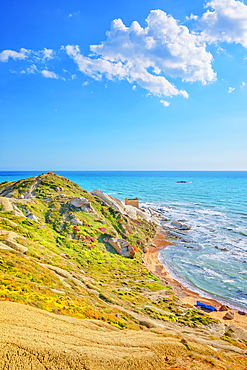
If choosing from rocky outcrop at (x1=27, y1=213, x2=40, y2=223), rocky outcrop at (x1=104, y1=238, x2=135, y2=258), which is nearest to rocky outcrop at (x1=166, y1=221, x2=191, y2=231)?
rocky outcrop at (x1=104, y1=238, x2=135, y2=258)

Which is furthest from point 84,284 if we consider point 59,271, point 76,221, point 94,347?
point 76,221

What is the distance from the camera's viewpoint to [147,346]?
36.7ft

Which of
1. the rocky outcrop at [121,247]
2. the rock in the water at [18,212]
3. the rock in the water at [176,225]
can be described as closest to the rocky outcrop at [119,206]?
the rock in the water at [176,225]

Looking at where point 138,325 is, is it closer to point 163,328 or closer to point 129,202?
point 163,328

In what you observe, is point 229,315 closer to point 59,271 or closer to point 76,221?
point 59,271

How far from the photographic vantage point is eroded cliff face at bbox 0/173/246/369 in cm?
1036

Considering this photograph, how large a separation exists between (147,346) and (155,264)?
19166mm

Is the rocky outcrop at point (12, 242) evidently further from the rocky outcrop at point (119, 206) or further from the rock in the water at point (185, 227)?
the rock in the water at point (185, 227)

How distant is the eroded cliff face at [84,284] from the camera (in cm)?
1036

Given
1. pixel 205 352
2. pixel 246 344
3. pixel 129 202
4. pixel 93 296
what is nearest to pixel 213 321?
→ pixel 246 344

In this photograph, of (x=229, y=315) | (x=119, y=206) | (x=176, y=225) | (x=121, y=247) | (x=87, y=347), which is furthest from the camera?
(x=176, y=225)

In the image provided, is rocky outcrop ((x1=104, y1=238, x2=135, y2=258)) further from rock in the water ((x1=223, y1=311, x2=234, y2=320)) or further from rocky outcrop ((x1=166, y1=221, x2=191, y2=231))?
rocky outcrop ((x1=166, y1=221, x2=191, y2=231))

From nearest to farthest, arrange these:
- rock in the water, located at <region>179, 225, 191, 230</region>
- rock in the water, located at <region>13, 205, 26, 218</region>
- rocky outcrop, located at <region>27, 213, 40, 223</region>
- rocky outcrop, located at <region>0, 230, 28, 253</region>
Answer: rocky outcrop, located at <region>0, 230, 28, 253</region>, rock in the water, located at <region>13, 205, 26, 218</region>, rocky outcrop, located at <region>27, 213, 40, 223</region>, rock in the water, located at <region>179, 225, 191, 230</region>

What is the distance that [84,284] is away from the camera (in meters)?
16.4
